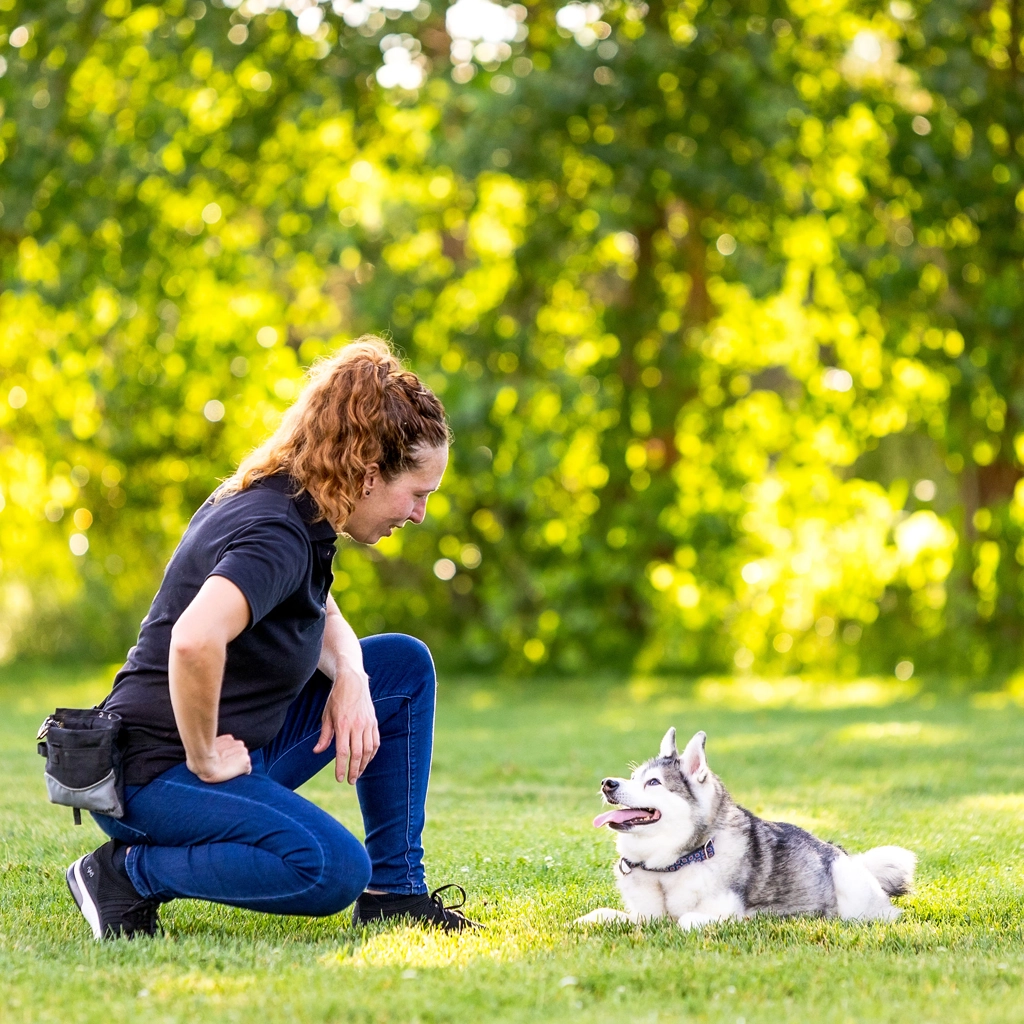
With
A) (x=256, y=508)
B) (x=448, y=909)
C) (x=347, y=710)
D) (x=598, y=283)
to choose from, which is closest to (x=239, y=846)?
(x=347, y=710)

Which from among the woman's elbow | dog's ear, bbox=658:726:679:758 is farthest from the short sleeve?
dog's ear, bbox=658:726:679:758

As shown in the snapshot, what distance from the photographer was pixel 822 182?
11.8m

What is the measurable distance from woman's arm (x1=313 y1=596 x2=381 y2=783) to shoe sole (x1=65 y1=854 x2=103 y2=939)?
68cm

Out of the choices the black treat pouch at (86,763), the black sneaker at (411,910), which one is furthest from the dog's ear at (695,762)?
the black treat pouch at (86,763)

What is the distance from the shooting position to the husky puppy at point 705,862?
375cm

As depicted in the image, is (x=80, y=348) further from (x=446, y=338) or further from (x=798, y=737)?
(x=798, y=737)

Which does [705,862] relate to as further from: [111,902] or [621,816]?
[111,902]

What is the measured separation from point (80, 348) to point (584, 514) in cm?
452

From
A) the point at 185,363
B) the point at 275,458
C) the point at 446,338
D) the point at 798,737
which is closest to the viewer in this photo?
the point at 275,458

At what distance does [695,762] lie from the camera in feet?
12.5

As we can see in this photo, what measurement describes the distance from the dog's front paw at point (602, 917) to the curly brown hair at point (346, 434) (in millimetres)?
1232

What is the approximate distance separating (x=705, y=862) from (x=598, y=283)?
9256 mm

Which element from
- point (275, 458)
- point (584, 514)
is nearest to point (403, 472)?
point (275, 458)

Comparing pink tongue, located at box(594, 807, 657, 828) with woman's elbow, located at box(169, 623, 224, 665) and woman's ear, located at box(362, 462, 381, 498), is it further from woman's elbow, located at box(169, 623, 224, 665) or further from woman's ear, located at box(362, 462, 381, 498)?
woman's elbow, located at box(169, 623, 224, 665)
